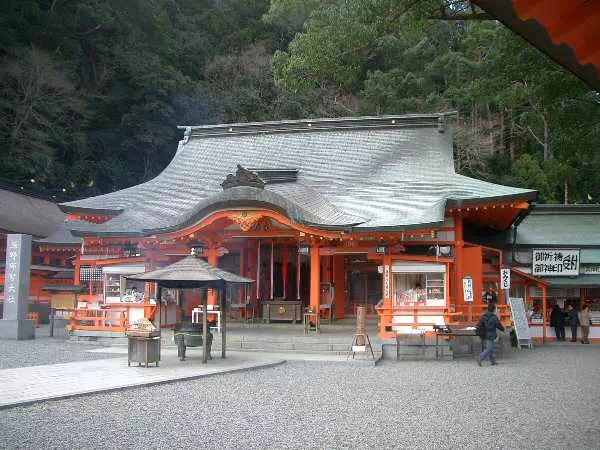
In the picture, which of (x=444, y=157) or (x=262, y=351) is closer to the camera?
(x=262, y=351)

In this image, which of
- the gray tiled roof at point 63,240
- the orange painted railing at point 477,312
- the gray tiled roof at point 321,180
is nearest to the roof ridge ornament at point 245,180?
the gray tiled roof at point 321,180

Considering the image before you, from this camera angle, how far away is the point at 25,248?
1645 cm

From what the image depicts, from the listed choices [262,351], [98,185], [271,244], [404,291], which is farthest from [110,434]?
[98,185]

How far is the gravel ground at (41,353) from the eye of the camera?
38.1 feet

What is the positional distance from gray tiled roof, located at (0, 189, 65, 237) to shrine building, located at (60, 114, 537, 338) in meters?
6.40

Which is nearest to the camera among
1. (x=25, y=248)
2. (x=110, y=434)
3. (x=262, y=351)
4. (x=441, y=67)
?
(x=110, y=434)

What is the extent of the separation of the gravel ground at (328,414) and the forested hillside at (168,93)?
18.8m

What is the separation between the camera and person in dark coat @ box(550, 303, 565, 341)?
18.9m

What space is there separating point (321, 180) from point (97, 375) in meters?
11.2

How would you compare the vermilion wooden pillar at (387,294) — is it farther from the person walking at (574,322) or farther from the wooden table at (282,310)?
the person walking at (574,322)

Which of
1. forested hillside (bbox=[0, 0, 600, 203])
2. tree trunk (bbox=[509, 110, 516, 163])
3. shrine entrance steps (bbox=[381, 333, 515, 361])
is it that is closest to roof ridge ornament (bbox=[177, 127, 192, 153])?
forested hillside (bbox=[0, 0, 600, 203])

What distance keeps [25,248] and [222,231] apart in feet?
16.9

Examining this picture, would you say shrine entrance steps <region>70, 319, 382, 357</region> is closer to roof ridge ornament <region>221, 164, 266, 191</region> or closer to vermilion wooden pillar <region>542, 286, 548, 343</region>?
roof ridge ornament <region>221, 164, 266, 191</region>

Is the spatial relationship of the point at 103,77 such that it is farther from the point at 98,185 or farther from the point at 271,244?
the point at 271,244
